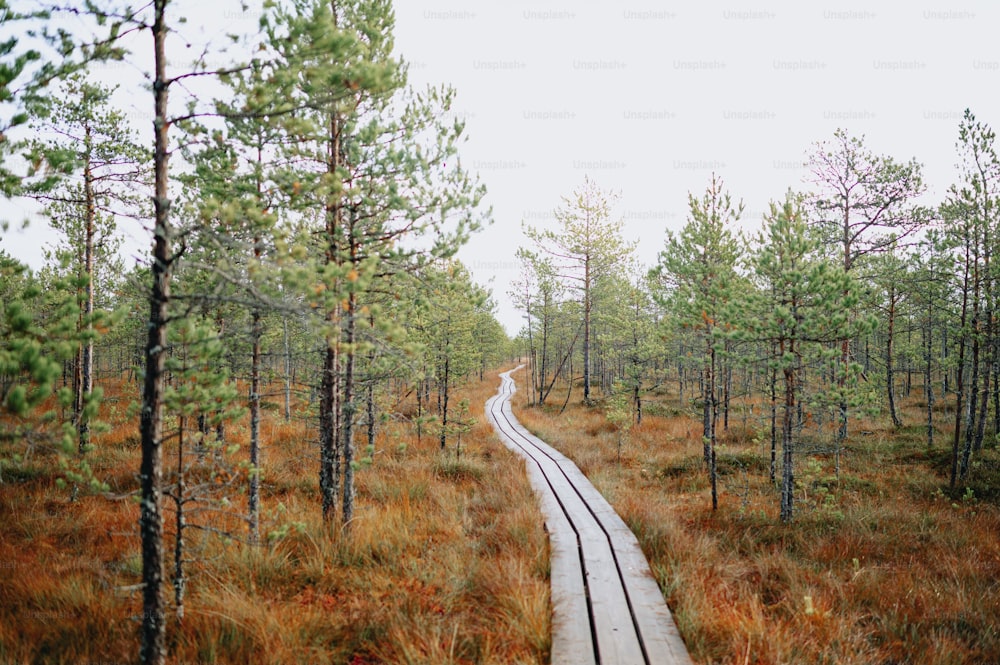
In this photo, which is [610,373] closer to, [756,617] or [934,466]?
[934,466]

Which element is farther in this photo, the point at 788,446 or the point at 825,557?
the point at 788,446

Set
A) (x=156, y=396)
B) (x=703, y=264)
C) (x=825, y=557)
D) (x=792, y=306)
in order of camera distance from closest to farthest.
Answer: (x=156, y=396)
(x=825, y=557)
(x=792, y=306)
(x=703, y=264)

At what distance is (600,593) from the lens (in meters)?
5.83

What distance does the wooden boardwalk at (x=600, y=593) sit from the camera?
183 inches

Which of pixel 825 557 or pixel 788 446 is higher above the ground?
pixel 788 446

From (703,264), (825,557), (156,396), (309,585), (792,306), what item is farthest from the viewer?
(703,264)

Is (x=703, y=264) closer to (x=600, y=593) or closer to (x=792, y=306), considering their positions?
(x=792, y=306)

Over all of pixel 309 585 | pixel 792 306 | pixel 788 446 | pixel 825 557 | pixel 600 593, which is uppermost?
pixel 792 306

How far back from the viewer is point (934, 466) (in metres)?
14.0

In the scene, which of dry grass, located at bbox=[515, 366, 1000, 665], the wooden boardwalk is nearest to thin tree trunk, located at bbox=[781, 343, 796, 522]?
dry grass, located at bbox=[515, 366, 1000, 665]

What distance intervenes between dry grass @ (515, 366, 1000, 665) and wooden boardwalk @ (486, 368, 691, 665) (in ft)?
0.93

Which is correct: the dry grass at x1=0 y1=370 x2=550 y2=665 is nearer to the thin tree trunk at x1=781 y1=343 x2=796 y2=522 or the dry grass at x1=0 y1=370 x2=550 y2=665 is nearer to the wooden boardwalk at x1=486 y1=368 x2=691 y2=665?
the wooden boardwalk at x1=486 y1=368 x2=691 y2=665

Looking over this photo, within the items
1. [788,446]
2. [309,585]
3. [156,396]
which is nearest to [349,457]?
[309,585]

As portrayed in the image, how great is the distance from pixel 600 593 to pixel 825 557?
530cm
